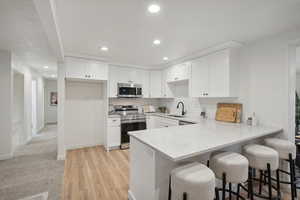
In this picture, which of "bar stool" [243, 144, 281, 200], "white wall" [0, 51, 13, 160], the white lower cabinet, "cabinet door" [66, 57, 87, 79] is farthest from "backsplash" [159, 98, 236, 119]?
"white wall" [0, 51, 13, 160]

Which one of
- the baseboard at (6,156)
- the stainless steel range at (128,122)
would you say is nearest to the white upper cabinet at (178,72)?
the stainless steel range at (128,122)

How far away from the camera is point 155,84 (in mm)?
4820

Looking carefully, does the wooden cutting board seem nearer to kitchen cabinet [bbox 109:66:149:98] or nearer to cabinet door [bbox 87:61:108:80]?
kitchen cabinet [bbox 109:66:149:98]

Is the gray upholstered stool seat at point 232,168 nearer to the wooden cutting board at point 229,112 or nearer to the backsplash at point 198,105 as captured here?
the wooden cutting board at point 229,112

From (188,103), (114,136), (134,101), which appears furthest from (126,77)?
(188,103)

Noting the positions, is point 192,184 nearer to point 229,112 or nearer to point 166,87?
point 229,112

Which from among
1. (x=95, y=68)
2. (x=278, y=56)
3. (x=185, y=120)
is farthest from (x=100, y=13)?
(x=278, y=56)

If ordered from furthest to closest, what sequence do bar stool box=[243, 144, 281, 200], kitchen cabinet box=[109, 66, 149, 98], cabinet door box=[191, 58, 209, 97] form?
kitchen cabinet box=[109, 66, 149, 98]
cabinet door box=[191, 58, 209, 97]
bar stool box=[243, 144, 281, 200]

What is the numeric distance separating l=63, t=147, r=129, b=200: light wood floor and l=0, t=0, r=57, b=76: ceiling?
2505 mm

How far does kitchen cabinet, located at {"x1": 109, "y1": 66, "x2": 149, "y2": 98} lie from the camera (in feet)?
13.7

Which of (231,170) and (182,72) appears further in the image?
(182,72)

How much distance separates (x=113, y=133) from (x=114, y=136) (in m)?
0.09

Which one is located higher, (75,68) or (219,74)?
(75,68)

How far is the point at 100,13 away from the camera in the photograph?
1.77m
